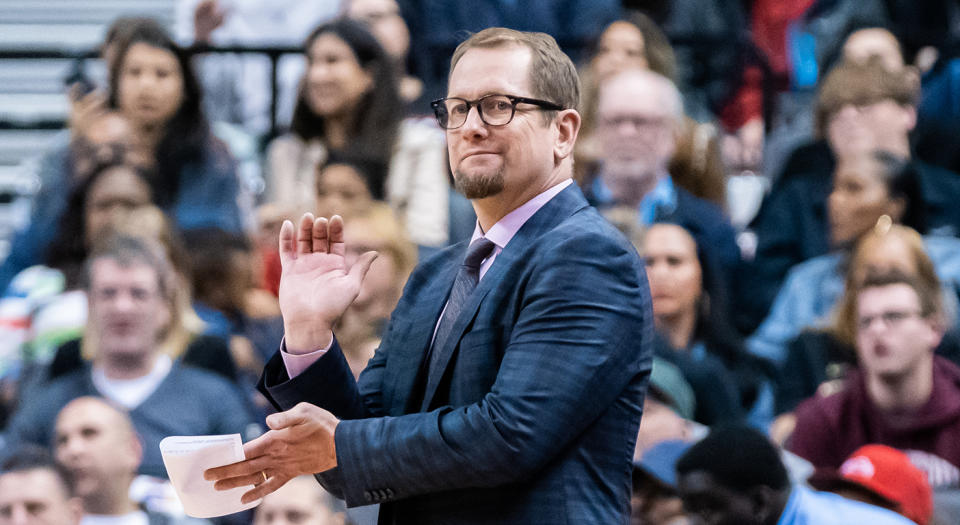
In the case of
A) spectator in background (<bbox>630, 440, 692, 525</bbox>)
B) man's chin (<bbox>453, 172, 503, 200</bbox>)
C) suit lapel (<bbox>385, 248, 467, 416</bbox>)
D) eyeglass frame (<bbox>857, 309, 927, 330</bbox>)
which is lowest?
spectator in background (<bbox>630, 440, 692, 525</bbox>)

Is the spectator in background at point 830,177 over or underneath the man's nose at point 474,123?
underneath

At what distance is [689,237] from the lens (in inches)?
207

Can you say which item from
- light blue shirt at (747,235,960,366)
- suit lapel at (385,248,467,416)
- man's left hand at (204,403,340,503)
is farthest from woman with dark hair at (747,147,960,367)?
man's left hand at (204,403,340,503)

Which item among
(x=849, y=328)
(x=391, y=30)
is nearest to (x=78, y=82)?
(x=391, y=30)

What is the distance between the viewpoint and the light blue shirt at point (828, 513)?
3512 mm

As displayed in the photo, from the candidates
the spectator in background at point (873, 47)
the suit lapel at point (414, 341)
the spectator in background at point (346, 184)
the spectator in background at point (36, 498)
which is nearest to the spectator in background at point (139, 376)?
the spectator in background at point (36, 498)

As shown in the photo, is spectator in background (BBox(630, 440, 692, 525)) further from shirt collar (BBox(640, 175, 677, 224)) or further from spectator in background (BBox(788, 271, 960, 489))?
shirt collar (BBox(640, 175, 677, 224))

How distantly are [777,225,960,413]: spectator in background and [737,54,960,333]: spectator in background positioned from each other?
672 mm

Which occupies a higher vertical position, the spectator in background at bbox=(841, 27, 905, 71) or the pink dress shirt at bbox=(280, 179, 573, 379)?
the spectator in background at bbox=(841, 27, 905, 71)

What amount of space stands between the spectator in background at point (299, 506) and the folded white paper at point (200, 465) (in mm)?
2526

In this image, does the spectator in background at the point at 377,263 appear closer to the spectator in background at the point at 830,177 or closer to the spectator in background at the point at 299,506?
the spectator in background at the point at 299,506

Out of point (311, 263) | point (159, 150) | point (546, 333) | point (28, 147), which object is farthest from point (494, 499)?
point (28, 147)

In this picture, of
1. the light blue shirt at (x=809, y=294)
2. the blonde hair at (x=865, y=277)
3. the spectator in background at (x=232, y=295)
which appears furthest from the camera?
the spectator in background at (x=232, y=295)

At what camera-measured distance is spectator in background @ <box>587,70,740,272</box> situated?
563 cm
